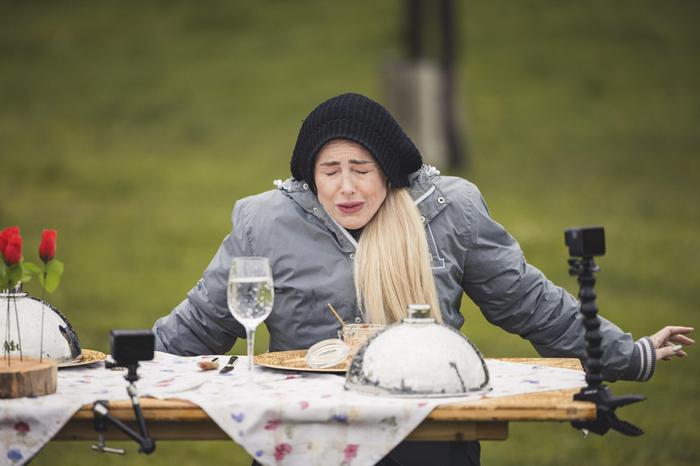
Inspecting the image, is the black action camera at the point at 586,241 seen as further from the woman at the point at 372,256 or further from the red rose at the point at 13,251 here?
the red rose at the point at 13,251

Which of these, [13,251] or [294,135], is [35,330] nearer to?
[13,251]

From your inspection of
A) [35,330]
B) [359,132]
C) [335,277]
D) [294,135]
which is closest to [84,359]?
[35,330]

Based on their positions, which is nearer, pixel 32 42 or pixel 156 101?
pixel 156 101

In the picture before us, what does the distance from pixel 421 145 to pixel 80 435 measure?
15.2 meters

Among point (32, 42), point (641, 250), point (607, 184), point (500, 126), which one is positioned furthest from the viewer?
point (32, 42)

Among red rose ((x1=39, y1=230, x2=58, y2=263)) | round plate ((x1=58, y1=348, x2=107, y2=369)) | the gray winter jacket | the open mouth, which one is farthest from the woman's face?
red rose ((x1=39, y1=230, x2=58, y2=263))

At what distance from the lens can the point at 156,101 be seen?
2373 centimetres

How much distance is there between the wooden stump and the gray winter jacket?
101 centimetres

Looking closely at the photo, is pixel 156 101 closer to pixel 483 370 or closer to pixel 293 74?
pixel 293 74

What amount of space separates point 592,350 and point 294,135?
1873 centimetres

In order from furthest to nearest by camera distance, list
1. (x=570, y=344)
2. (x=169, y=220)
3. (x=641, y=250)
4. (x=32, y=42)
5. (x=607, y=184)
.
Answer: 1. (x=32, y=42)
2. (x=607, y=184)
3. (x=169, y=220)
4. (x=641, y=250)
5. (x=570, y=344)

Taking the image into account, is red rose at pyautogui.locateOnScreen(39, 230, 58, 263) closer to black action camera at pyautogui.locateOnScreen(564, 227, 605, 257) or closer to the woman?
the woman

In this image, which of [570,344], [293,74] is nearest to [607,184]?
[293,74]

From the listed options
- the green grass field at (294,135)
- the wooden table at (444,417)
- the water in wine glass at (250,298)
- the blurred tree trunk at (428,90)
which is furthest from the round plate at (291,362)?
the blurred tree trunk at (428,90)
